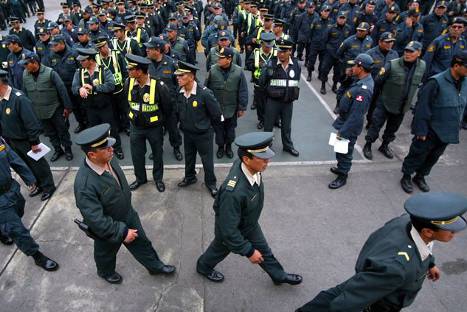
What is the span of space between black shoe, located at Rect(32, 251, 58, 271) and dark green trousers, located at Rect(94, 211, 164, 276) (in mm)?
631

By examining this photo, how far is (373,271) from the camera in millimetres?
2248

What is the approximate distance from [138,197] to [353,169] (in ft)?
11.7

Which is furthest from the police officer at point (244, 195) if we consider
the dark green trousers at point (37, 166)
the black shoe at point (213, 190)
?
the dark green trousers at point (37, 166)

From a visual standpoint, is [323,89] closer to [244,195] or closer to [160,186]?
[160,186]

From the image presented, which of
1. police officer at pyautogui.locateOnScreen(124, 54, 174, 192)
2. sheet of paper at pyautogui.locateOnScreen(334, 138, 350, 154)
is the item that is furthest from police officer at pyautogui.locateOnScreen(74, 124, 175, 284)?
sheet of paper at pyautogui.locateOnScreen(334, 138, 350, 154)

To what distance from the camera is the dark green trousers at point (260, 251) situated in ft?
11.0

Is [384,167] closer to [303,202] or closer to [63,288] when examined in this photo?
[303,202]

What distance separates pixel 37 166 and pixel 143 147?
1.54 metres

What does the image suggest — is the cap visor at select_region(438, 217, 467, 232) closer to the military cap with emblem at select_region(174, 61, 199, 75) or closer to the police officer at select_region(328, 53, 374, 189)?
the police officer at select_region(328, 53, 374, 189)

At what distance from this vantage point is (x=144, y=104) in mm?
4594

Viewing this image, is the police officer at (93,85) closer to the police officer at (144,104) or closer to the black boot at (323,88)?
the police officer at (144,104)

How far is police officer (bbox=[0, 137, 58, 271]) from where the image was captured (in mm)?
3506

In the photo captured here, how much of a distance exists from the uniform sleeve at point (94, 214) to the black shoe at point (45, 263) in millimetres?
1442

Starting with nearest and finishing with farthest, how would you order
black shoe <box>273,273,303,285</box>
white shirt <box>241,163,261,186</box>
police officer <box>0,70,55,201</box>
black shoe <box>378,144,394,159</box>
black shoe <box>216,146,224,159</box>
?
white shirt <box>241,163,261,186</box>
black shoe <box>273,273,303,285</box>
police officer <box>0,70,55,201</box>
black shoe <box>378,144,394,159</box>
black shoe <box>216,146,224,159</box>
